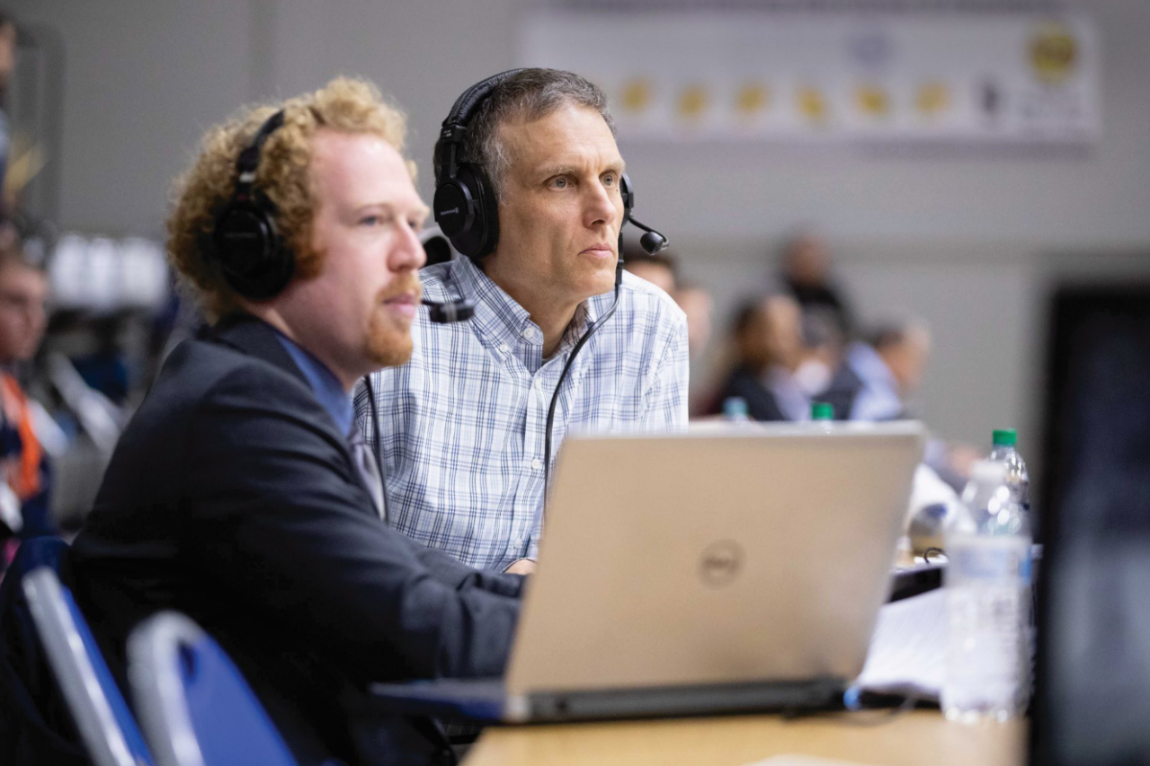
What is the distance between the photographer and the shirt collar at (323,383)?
1.32 meters

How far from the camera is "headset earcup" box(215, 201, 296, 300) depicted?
1290 millimetres

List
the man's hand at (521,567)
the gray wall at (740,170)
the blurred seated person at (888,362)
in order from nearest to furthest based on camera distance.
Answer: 1. the man's hand at (521,567)
2. the blurred seated person at (888,362)
3. the gray wall at (740,170)

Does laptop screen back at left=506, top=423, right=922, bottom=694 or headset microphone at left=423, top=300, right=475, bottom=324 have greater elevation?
headset microphone at left=423, top=300, right=475, bottom=324

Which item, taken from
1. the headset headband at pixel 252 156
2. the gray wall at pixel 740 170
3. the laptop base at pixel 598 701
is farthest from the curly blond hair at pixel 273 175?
the gray wall at pixel 740 170

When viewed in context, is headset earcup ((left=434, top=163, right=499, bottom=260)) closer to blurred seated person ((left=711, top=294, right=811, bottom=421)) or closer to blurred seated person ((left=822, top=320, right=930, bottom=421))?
blurred seated person ((left=711, top=294, right=811, bottom=421))

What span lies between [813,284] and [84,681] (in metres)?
5.87

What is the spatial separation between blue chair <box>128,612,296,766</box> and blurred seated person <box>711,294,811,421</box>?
3483 millimetres

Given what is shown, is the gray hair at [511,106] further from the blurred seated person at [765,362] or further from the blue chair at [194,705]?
the blurred seated person at [765,362]

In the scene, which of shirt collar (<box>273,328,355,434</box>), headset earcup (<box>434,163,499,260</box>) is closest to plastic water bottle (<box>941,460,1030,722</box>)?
shirt collar (<box>273,328,355,434</box>)

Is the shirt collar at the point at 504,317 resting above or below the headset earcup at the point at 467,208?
below

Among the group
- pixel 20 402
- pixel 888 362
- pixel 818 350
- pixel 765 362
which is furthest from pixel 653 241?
pixel 818 350

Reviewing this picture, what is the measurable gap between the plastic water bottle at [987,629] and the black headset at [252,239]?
71 cm

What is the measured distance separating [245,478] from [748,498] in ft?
1.52

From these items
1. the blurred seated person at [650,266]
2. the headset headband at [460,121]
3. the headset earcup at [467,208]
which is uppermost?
the headset headband at [460,121]
